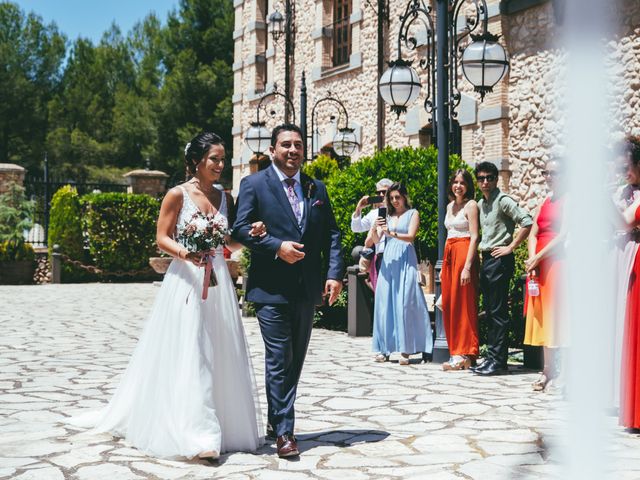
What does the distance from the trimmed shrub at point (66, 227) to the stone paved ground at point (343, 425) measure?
1157cm

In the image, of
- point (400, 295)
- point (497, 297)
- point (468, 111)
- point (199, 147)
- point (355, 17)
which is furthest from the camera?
point (355, 17)

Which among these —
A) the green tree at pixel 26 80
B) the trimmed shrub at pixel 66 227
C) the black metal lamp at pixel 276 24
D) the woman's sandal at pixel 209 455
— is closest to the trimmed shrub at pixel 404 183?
the woman's sandal at pixel 209 455

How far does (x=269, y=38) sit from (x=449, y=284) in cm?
1644

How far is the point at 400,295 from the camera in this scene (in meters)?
8.38

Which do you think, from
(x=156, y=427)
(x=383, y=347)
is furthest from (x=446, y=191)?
(x=156, y=427)

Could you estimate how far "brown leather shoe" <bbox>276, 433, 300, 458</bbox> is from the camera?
452 cm

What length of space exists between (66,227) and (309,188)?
17.0 m

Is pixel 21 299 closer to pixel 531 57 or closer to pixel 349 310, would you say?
pixel 349 310

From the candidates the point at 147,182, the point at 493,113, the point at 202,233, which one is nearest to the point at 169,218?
the point at 202,233

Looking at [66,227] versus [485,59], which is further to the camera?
[66,227]

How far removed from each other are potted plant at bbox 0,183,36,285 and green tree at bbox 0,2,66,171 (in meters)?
22.8

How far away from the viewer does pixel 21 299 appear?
1589cm

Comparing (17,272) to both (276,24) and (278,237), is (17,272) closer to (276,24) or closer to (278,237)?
(276,24)

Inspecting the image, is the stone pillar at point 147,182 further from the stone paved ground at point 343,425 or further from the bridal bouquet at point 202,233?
the bridal bouquet at point 202,233
